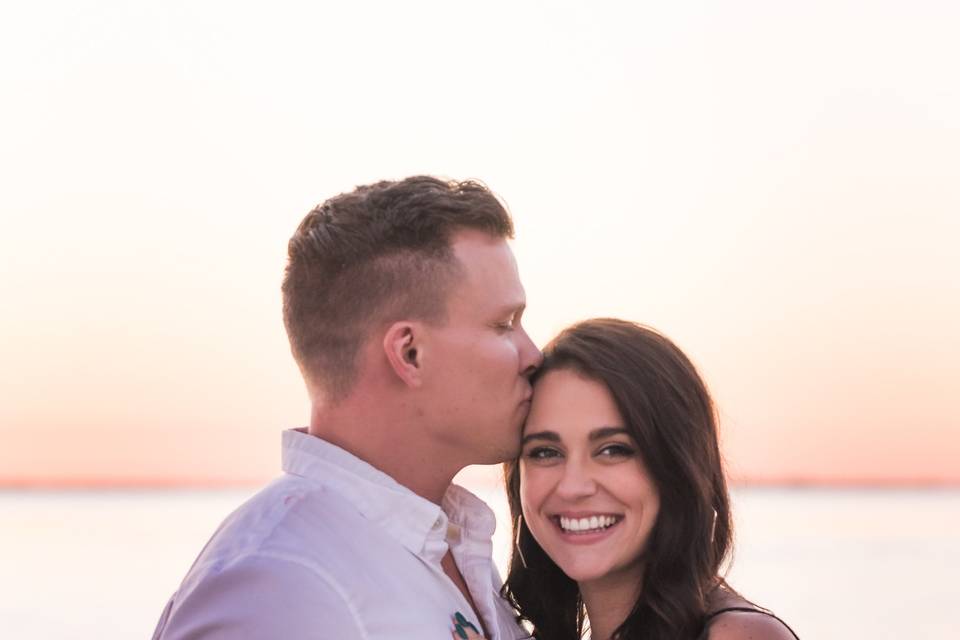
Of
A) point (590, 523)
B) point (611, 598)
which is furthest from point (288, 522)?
point (611, 598)

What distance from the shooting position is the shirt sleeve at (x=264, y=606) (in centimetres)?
279

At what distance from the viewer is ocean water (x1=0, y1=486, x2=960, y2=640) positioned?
19422 mm

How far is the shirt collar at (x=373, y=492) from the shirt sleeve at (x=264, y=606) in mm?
323

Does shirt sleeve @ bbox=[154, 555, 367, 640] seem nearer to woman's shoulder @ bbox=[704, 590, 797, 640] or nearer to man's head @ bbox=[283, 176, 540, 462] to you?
man's head @ bbox=[283, 176, 540, 462]

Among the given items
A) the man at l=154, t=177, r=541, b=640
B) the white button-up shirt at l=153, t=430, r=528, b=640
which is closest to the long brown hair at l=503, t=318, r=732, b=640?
the man at l=154, t=177, r=541, b=640

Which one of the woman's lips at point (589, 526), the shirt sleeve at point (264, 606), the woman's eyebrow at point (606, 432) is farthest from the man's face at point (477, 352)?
the shirt sleeve at point (264, 606)

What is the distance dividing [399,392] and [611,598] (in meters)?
1.16

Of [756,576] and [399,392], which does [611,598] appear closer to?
[399,392]

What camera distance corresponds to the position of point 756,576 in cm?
2653

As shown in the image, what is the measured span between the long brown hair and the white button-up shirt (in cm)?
63

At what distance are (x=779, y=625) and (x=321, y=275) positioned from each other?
1.49m

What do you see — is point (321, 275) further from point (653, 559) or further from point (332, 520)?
point (653, 559)

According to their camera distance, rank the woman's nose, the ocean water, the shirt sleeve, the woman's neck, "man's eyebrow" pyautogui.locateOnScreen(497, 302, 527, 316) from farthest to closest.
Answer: the ocean water < the woman's neck < the woman's nose < "man's eyebrow" pyautogui.locateOnScreen(497, 302, 527, 316) < the shirt sleeve

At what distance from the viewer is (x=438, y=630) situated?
309 cm
